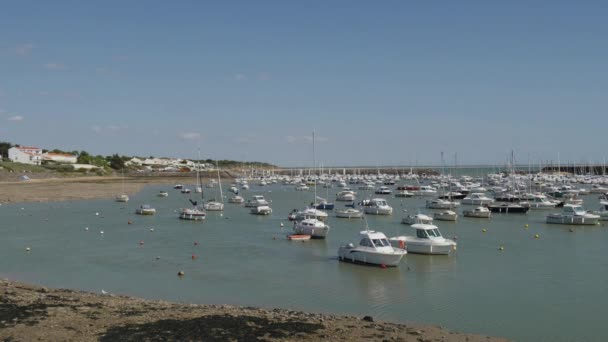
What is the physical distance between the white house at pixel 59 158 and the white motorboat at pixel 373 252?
156585 millimetres

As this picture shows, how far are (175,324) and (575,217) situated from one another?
156ft

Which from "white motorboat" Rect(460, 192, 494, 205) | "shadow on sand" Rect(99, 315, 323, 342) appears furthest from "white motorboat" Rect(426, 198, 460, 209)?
"shadow on sand" Rect(99, 315, 323, 342)

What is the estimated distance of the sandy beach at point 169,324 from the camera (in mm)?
16094

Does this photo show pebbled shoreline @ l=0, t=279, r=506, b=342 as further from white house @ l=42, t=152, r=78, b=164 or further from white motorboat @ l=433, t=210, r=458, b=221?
white house @ l=42, t=152, r=78, b=164

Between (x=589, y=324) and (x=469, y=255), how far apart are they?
15705 millimetres

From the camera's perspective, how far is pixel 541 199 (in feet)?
237

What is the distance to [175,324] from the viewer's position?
17.1 meters

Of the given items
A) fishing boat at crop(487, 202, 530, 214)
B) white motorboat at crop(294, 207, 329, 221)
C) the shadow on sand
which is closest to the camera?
the shadow on sand

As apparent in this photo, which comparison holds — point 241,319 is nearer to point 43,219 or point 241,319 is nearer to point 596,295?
point 596,295

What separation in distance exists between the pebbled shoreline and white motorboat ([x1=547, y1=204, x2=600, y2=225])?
40463mm

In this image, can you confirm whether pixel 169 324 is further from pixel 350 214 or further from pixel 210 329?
pixel 350 214

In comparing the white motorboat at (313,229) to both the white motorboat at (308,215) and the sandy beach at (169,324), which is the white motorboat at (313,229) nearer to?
the white motorboat at (308,215)

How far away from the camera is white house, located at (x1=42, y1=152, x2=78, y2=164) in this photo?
554 feet

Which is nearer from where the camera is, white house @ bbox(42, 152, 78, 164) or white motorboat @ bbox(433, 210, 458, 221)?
white motorboat @ bbox(433, 210, 458, 221)
